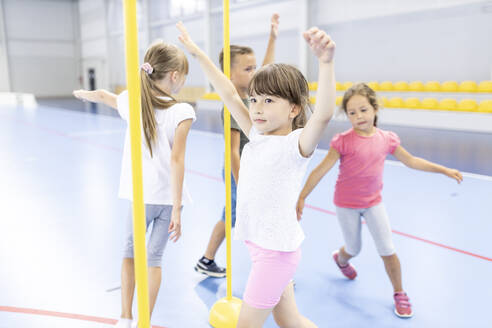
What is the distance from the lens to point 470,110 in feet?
27.0

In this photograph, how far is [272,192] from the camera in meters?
1.35

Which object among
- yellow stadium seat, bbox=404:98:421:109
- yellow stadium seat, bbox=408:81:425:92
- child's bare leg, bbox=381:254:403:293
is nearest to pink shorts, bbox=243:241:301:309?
child's bare leg, bbox=381:254:403:293

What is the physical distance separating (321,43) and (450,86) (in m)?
9.24

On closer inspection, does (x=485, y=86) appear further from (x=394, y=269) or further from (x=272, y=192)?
(x=272, y=192)

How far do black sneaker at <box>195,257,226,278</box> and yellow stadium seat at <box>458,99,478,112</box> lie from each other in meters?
7.43

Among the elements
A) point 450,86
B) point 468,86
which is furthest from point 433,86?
point 468,86

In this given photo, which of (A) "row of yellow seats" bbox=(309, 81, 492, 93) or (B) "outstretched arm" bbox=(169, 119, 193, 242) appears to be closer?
(B) "outstretched arm" bbox=(169, 119, 193, 242)

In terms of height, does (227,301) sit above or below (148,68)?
below

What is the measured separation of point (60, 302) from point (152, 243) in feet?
2.64

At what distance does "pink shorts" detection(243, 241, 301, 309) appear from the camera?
1.35 meters

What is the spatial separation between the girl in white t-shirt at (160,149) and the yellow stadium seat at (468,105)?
7.94 metres

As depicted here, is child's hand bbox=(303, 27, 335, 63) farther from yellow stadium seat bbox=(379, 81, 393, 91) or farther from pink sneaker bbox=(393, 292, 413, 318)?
yellow stadium seat bbox=(379, 81, 393, 91)

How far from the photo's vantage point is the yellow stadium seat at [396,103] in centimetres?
948

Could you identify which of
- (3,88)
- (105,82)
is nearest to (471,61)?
(105,82)
